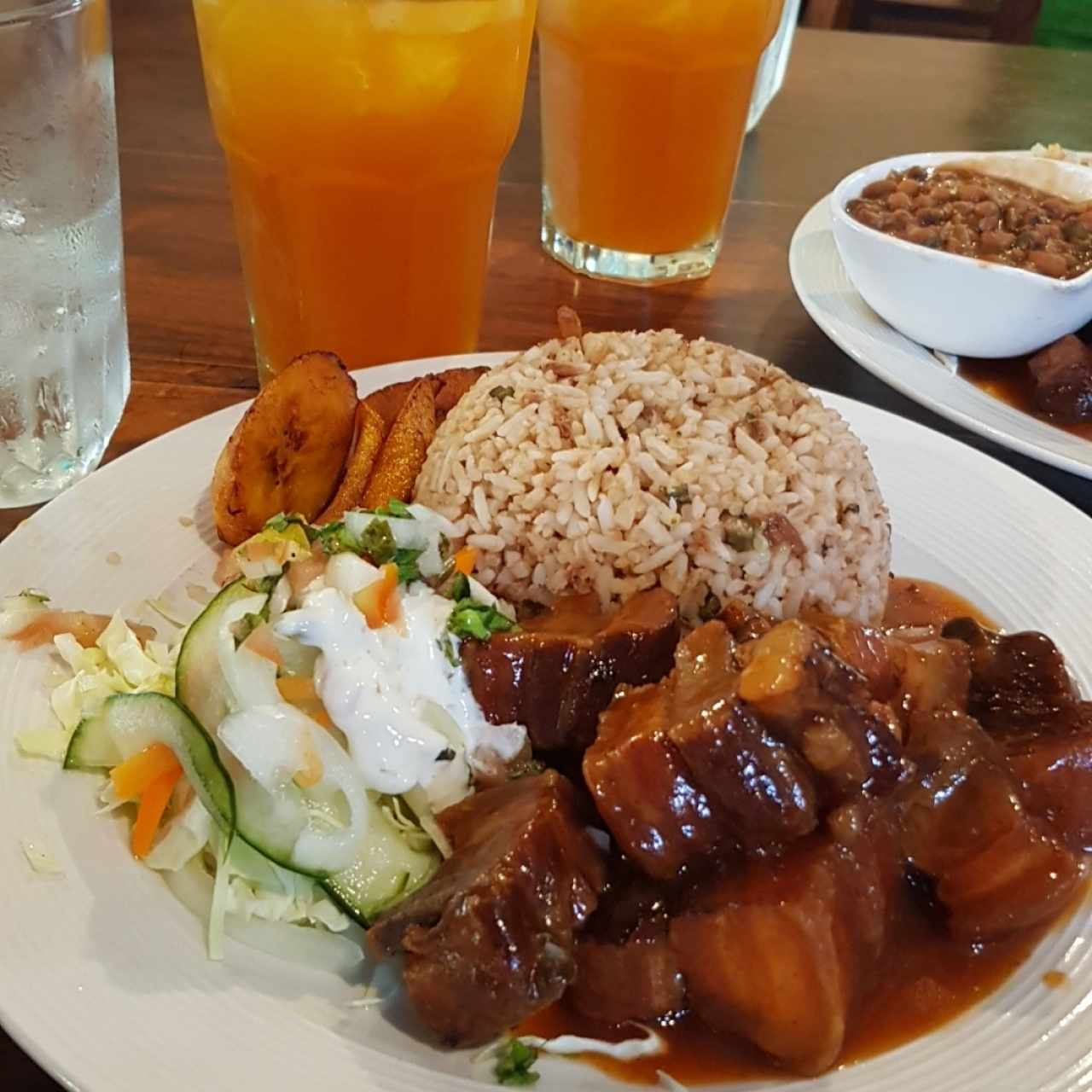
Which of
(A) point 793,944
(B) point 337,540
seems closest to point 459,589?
(B) point 337,540

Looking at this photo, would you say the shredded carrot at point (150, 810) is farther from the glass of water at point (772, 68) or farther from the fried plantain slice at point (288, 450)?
the glass of water at point (772, 68)

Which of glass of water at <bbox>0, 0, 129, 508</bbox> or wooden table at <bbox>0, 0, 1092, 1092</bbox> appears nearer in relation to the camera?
glass of water at <bbox>0, 0, 129, 508</bbox>

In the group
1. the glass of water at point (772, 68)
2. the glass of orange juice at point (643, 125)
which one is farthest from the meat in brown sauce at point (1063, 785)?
the glass of water at point (772, 68)

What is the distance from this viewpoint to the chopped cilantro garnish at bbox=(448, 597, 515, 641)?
1.71 meters

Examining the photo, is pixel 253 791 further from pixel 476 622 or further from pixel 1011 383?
pixel 1011 383

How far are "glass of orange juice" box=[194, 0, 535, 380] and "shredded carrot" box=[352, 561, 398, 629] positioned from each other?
3.47 feet

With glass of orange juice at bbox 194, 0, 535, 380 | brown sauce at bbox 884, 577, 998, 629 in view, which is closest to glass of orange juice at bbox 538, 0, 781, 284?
glass of orange juice at bbox 194, 0, 535, 380

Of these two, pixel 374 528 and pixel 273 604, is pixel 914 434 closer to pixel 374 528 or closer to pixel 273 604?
pixel 374 528

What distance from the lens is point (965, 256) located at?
284 cm

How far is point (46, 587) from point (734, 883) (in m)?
1.16

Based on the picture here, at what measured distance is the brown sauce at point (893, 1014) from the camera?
1.41 metres

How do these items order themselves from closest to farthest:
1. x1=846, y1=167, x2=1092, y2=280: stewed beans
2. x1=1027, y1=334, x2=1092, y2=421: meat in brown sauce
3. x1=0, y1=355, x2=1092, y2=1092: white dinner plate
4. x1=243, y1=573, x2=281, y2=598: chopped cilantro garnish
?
x1=0, y1=355, x2=1092, y2=1092: white dinner plate < x1=243, y1=573, x2=281, y2=598: chopped cilantro garnish < x1=1027, y1=334, x2=1092, y2=421: meat in brown sauce < x1=846, y1=167, x2=1092, y2=280: stewed beans

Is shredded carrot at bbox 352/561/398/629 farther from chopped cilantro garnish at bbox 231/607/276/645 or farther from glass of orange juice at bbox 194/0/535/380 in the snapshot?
glass of orange juice at bbox 194/0/535/380

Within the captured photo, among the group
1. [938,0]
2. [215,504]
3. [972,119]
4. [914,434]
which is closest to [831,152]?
[972,119]
